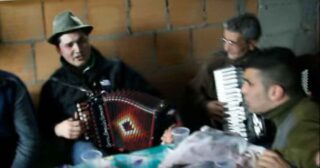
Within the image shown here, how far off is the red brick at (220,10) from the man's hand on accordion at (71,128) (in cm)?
38

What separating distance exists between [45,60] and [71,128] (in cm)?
23

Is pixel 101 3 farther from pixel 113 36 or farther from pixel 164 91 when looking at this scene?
pixel 164 91

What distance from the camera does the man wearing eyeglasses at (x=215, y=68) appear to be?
0.99 metres

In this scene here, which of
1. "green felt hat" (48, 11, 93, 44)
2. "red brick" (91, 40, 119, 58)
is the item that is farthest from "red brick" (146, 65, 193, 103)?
"green felt hat" (48, 11, 93, 44)

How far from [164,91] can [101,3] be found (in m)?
0.27

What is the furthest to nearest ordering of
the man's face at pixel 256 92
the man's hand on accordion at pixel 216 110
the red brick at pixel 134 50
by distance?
1. the red brick at pixel 134 50
2. the man's hand on accordion at pixel 216 110
3. the man's face at pixel 256 92

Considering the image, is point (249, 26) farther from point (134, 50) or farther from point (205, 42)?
point (134, 50)

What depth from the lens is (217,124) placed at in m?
1.10

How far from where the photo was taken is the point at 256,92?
82cm

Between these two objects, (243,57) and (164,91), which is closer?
(243,57)

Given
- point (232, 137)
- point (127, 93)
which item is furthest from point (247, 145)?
point (127, 93)

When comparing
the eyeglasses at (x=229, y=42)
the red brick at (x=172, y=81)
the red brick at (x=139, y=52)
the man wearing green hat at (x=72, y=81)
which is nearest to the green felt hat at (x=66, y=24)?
the man wearing green hat at (x=72, y=81)

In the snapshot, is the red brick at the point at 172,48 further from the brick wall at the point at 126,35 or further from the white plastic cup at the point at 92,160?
the white plastic cup at the point at 92,160

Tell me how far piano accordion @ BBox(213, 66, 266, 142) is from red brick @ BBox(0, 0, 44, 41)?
1.52ft
